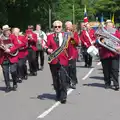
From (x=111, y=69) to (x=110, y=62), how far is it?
7.6 inches

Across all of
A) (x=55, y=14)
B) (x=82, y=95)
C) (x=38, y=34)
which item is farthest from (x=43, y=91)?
(x=55, y=14)

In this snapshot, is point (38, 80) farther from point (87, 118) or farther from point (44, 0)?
point (44, 0)

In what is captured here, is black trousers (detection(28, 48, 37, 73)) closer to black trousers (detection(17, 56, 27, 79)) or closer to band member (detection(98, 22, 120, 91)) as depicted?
black trousers (detection(17, 56, 27, 79))

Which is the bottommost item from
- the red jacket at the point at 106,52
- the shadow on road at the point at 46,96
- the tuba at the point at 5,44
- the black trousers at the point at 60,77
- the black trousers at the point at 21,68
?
the shadow on road at the point at 46,96

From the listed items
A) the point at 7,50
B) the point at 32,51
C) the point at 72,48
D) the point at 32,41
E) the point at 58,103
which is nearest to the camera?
the point at 58,103

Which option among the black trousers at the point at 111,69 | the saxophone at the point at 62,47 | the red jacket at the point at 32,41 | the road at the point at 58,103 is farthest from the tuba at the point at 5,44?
the red jacket at the point at 32,41

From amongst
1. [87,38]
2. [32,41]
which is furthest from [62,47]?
[87,38]

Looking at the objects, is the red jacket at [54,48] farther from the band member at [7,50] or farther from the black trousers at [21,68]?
the black trousers at [21,68]

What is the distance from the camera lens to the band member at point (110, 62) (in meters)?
12.5

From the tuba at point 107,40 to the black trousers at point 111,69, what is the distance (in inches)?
11.5

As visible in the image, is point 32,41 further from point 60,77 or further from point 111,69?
point 60,77

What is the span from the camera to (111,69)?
12.6m

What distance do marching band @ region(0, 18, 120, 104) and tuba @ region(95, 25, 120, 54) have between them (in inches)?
2.0

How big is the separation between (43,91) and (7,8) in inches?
1356
